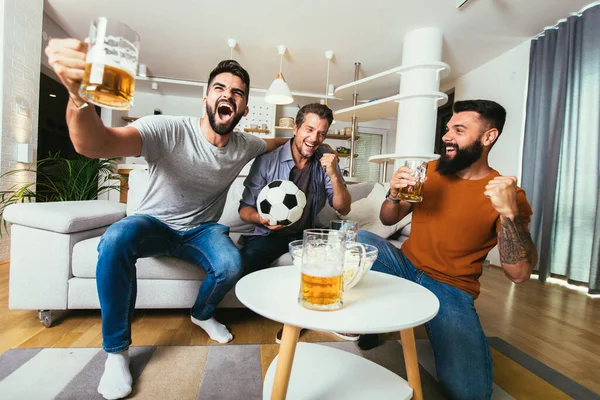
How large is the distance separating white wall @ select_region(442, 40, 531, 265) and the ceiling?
0.14m

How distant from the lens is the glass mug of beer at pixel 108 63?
637mm

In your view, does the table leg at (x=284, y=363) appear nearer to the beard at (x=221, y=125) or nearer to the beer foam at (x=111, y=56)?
the beer foam at (x=111, y=56)

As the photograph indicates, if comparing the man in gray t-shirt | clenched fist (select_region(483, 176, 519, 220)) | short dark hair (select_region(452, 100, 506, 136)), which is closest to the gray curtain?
short dark hair (select_region(452, 100, 506, 136))

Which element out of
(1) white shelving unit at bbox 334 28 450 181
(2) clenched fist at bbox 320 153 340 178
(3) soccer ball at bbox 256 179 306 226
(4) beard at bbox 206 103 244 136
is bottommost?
(3) soccer ball at bbox 256 179 306 226

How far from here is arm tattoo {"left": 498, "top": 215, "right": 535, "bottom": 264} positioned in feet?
3.67

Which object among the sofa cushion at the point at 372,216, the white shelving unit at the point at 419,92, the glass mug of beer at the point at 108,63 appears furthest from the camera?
the white shelving unit at the point at 419,92

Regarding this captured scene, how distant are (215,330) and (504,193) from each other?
1.25 metres

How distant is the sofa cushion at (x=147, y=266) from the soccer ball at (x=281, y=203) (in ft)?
1.49

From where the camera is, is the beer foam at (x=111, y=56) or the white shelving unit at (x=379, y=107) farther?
the white shelving unit at (x=379, y=107)

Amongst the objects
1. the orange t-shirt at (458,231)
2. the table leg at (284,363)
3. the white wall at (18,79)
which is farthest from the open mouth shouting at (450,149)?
the white wall at (18,79)

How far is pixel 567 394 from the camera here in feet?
3.96

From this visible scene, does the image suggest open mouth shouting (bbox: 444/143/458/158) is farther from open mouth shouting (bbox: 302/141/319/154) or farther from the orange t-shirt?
open mouth shouting (bbox: 302/141/319/154)

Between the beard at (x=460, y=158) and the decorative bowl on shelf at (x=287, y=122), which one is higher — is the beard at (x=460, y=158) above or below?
below

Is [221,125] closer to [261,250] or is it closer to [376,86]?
[261,250]
